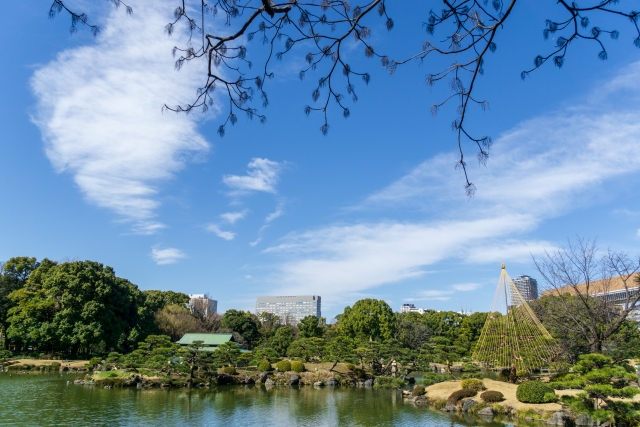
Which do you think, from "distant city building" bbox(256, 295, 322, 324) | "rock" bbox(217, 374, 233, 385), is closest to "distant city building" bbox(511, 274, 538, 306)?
"rock" bbox(217, 374, 233, 385)

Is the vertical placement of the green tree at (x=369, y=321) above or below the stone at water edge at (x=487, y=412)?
above

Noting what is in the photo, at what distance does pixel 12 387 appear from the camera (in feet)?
54.8

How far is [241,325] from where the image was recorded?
3797cm

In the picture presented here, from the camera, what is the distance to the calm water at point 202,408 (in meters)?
11.6

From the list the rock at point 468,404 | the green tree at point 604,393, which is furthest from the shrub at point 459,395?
the green tree at point 604,393

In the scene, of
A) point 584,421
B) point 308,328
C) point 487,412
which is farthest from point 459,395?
point 308,328

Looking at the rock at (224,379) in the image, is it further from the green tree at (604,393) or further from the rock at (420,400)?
the green tree at (604,393)

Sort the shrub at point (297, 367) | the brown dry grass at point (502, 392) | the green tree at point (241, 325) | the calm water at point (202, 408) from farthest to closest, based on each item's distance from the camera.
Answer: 1. the green tree at point (241, 325)
2. the shrub at point (297, 367)
3. the brown dry grass at point (502, 392)
4. the calm water at point (202, 408)

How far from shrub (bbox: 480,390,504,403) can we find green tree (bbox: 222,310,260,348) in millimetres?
26273

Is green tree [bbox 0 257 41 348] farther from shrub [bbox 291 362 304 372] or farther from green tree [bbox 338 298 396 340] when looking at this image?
green tree [bbox 338 298 396 340]

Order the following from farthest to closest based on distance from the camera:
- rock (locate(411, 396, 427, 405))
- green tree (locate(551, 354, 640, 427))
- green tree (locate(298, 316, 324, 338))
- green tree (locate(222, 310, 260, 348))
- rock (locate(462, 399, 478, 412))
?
green tree (locate(222, 310, 260, 348)) → green tree (locate(298, 316, 324, 338)) → rock (locate(411, 396, 427, 405)) → rock (locate(462, 399, 478, 412)) → green tree (locate(551, 354, 640, 427))

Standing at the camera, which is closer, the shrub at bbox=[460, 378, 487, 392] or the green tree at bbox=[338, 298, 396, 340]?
the shrub at bbox=[460, 378, 487, 392]

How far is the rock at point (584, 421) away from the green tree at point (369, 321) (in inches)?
734

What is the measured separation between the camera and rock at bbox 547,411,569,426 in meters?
11.3
